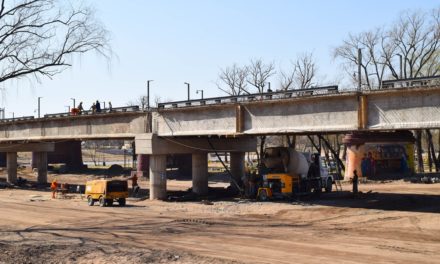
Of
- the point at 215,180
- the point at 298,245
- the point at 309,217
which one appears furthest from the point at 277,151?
the point at 215,180

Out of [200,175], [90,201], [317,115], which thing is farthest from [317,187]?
[90,201]

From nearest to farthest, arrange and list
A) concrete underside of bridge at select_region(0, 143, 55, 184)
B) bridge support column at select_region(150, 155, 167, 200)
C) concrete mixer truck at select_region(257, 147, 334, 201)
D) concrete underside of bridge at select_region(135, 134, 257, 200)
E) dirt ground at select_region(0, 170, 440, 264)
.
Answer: dirt ground at select_region(0, 170, 440, 264), concrete mixer truck at select_region(257, 147, 334, 201), concrete underside of bridge at select_region(135, 134, 257, 200), bridge support column at select_region(150, 155, 167, 200), concrete underside of bridge at select_region(0, 143, 55, 184)

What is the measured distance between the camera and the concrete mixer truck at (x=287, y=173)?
1471 inches

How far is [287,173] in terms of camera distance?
38.5 metres

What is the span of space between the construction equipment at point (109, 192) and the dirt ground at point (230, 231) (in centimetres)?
91

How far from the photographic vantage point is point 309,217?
99.3ft

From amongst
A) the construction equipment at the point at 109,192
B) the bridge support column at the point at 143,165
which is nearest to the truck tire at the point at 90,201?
the construction equipment at the point at 109,192

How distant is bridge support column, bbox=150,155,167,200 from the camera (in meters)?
40.6

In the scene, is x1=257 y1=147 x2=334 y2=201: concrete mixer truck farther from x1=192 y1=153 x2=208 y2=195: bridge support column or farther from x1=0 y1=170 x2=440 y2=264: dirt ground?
x1=192 y1=153 x2=208 y2=195: bridge support column

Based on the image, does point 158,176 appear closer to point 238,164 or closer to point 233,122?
point 233,122

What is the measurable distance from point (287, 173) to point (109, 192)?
13294 millimetres

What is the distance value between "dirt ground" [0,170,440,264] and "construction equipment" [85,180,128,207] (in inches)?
35.7

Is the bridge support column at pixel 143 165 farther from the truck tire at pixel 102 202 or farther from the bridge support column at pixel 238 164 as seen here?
the truck tire at pixel 102 202

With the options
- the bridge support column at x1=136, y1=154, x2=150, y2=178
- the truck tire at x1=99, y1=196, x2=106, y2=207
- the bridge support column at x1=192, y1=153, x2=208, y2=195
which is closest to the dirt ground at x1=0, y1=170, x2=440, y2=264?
the truck tire at x1=99, y1=196, x2=106, y2=207
